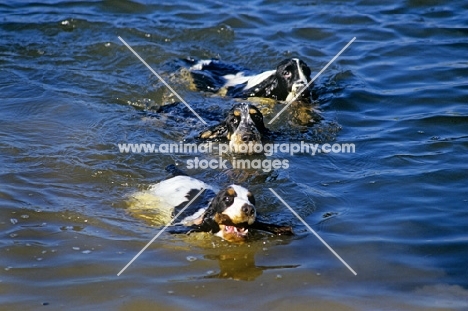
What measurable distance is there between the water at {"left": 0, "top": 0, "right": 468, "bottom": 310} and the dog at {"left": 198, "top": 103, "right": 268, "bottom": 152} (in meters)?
0.45

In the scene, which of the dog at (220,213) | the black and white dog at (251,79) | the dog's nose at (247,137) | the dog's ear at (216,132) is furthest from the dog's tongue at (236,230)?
the black and white dog at (251,79)

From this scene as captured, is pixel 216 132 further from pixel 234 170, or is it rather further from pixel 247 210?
pixel 247 210

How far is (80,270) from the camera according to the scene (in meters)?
6.29

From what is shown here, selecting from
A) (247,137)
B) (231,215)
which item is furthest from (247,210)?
(247,137)

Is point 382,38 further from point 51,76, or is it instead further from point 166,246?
point 166,246

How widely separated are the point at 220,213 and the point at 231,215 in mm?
114

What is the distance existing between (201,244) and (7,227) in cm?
169

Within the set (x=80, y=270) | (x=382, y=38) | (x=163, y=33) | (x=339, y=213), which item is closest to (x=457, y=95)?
(x=382, y=38)

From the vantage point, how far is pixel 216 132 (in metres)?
9.47

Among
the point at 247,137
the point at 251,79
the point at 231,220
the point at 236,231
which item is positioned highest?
the point at 251,79

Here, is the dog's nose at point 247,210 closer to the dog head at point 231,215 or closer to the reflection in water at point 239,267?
the dog head at point 231,215

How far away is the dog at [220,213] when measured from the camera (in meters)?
6.74

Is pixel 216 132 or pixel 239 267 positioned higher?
pixel 216 132

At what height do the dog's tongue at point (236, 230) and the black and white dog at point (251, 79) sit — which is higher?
the black and white dog at point (251, 79)
